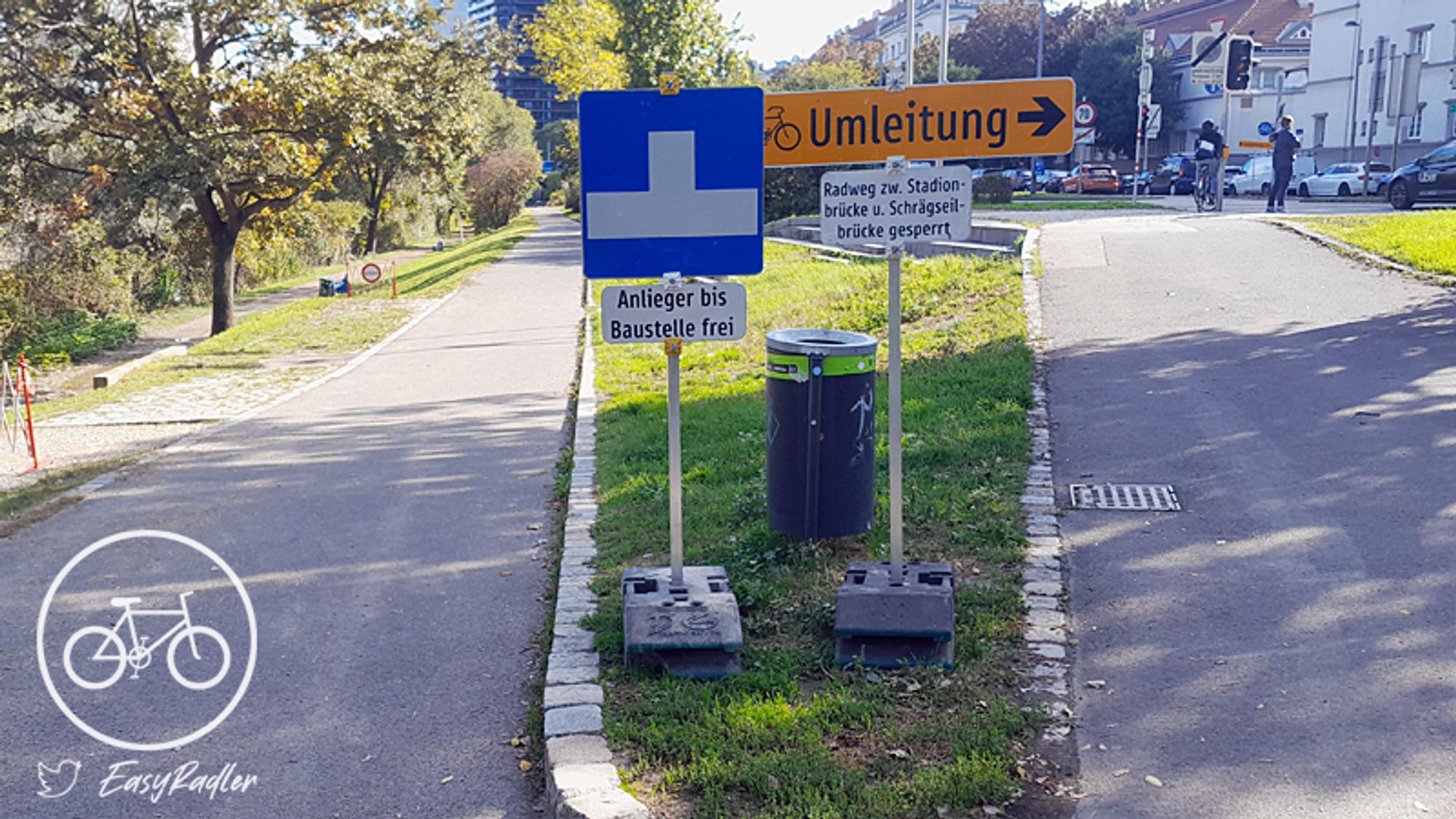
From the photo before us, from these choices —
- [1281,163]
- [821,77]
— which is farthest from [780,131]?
[821,77]

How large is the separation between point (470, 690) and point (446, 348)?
1242cm

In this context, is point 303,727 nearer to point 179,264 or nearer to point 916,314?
point 916,314

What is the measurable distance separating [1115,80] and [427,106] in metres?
52.7

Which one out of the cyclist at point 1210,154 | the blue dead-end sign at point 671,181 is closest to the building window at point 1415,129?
the cyclist at point 1210,154

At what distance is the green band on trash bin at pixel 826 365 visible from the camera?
5953mm

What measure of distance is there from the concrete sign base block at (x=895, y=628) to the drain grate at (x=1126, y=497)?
2157mm

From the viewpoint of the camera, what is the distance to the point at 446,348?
669 inches

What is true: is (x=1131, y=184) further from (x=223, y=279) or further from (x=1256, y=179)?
(x=223, y=279)

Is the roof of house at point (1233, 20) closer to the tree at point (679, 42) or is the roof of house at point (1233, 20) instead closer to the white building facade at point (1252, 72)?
the white building facade at point (1252, 72)

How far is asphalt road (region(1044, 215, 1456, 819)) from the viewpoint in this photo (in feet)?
13.4

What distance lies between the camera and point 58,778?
4.36 m

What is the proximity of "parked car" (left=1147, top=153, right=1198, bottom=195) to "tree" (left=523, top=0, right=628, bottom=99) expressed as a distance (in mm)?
20834

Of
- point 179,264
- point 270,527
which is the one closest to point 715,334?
point 270,527

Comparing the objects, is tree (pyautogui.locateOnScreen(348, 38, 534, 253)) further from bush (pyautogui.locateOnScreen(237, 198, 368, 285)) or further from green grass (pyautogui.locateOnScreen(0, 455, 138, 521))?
green grass (pyautogui.locateOnScreen(0, 455, 138, 521))
